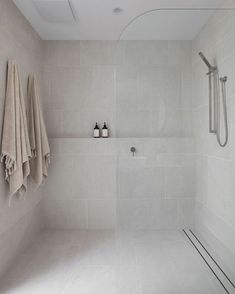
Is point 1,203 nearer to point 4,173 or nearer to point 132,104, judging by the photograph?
point 4,173

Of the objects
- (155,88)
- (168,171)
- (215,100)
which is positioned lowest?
(168,171)

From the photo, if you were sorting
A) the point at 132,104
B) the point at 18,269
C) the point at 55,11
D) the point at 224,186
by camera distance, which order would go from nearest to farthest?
the point at 224,186 < the point at 132,104 < the point at 18,269 < the point at 55,11

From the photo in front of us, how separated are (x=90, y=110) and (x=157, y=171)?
4.98 feet

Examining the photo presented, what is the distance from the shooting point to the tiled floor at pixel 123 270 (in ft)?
5.18

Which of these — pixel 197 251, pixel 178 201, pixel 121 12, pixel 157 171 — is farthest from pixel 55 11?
pixel 197 251

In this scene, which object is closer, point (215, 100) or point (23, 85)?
point (215, 100)

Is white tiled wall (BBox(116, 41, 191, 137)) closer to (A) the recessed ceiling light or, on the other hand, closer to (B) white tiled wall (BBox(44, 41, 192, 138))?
(B) white tiled wall (BBox(44, 41, 192, 138))

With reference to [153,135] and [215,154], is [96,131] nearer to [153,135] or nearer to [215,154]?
[153,135]

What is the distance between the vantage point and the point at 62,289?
180 cm

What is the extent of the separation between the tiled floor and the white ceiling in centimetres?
139

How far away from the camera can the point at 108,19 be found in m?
2.47

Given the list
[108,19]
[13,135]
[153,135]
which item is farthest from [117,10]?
[13,135]

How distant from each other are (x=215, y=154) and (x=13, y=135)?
147 cm

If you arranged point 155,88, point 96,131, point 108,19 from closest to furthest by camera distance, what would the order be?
point 155,88, point 108,19, point 96,131
